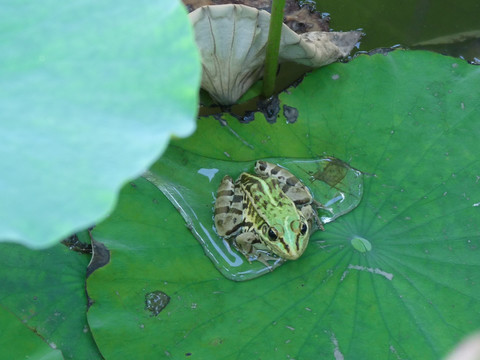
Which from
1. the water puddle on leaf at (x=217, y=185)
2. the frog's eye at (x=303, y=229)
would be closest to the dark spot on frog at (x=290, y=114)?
the water puddle on leaf at (x=217, y=185)

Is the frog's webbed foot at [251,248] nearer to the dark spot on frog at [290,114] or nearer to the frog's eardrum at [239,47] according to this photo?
the dark spot on frog at [290,114]

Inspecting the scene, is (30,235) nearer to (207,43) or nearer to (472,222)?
(207,43)

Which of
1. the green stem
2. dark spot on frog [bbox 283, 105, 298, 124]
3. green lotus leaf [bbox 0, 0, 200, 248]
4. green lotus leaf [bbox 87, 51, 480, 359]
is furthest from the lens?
dark spot on frog [bbox 283, 105, 298, 124]

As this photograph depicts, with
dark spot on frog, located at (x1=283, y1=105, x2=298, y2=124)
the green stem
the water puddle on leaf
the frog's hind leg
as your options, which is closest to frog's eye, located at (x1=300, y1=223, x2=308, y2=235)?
the water puddle on leaf

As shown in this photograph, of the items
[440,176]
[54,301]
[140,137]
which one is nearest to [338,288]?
[440,176]

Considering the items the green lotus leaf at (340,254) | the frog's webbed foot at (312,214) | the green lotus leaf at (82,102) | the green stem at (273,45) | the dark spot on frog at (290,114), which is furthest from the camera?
the dark spot on frog at (290,114)

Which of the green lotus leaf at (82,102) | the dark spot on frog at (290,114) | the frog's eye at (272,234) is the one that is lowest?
the frog's eye at (272,234)

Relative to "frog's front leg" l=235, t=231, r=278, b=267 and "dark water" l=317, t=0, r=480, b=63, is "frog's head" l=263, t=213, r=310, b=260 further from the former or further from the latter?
"dark water" l=317, t=0, r=480, b=63
